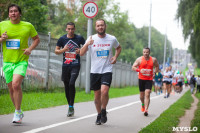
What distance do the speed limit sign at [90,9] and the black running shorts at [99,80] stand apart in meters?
7.47

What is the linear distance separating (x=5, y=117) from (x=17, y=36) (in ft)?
6.08

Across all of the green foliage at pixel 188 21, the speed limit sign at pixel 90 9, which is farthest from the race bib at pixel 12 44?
the green foliage at pixel 188 21

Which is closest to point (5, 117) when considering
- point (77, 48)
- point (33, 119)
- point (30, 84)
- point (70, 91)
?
point (33, 119)

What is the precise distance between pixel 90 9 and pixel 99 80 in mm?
7644

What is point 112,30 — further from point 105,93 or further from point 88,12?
point 105,93

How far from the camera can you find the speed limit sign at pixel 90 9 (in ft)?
47.3

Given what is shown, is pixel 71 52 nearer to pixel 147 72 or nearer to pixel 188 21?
pixel 147 72

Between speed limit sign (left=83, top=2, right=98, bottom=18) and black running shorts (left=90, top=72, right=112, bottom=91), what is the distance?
7.47 metres

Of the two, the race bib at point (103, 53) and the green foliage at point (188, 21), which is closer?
the race bib at point (103, 53)

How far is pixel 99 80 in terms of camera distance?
7332mm

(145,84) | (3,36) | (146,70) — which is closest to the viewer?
(3,36)

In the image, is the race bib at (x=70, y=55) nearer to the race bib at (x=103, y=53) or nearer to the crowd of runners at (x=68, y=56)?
the crowd of runners at (x=68, y=56)

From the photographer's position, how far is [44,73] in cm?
1588

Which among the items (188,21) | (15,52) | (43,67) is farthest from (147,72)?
(188,21)
